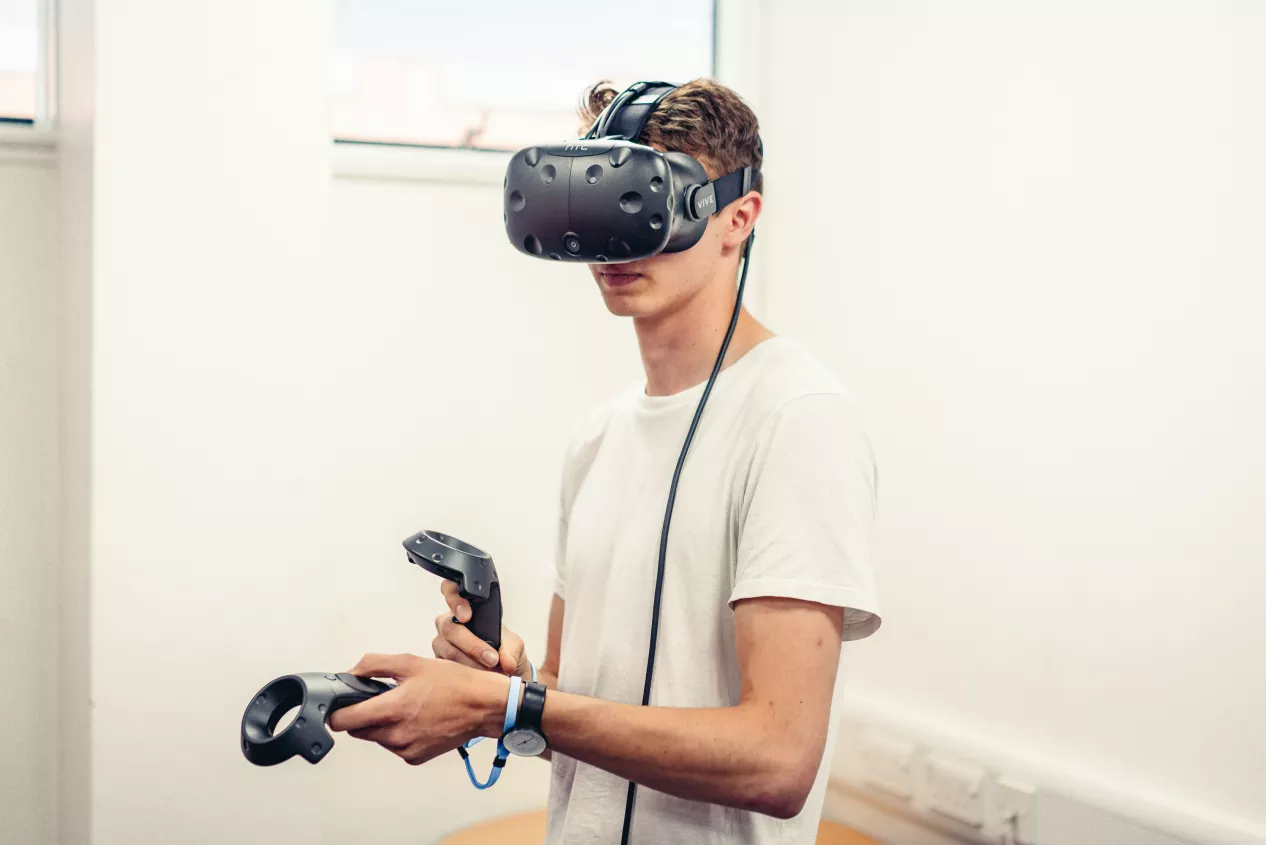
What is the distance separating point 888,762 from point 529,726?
43.5 inches

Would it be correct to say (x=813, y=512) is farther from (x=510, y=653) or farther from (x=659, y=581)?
(x=510, y=653)

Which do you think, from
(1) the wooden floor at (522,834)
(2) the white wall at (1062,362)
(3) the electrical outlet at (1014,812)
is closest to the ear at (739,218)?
(2) the white wall at (1062,362)

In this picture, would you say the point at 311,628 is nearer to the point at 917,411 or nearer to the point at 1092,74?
the point at 917,411

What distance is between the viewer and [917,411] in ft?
6.28

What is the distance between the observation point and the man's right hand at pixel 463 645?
1.13 m

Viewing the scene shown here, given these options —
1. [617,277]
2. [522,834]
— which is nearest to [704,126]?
[617,277]

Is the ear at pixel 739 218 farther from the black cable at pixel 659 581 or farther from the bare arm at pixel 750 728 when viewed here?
the bare arm at pixel 750 728

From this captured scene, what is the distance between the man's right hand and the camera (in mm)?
1129

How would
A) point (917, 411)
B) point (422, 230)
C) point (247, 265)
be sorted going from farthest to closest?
point (422, 230)
point (917, 411)
point (247, 265)

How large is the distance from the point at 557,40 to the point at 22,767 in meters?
1.88

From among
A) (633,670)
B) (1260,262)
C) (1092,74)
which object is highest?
(1092,74)

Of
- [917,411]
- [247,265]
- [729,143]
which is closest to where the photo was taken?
[729,143]

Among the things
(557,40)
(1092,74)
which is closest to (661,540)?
(1092,74)

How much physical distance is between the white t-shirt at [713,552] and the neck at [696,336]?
0.03 meters
